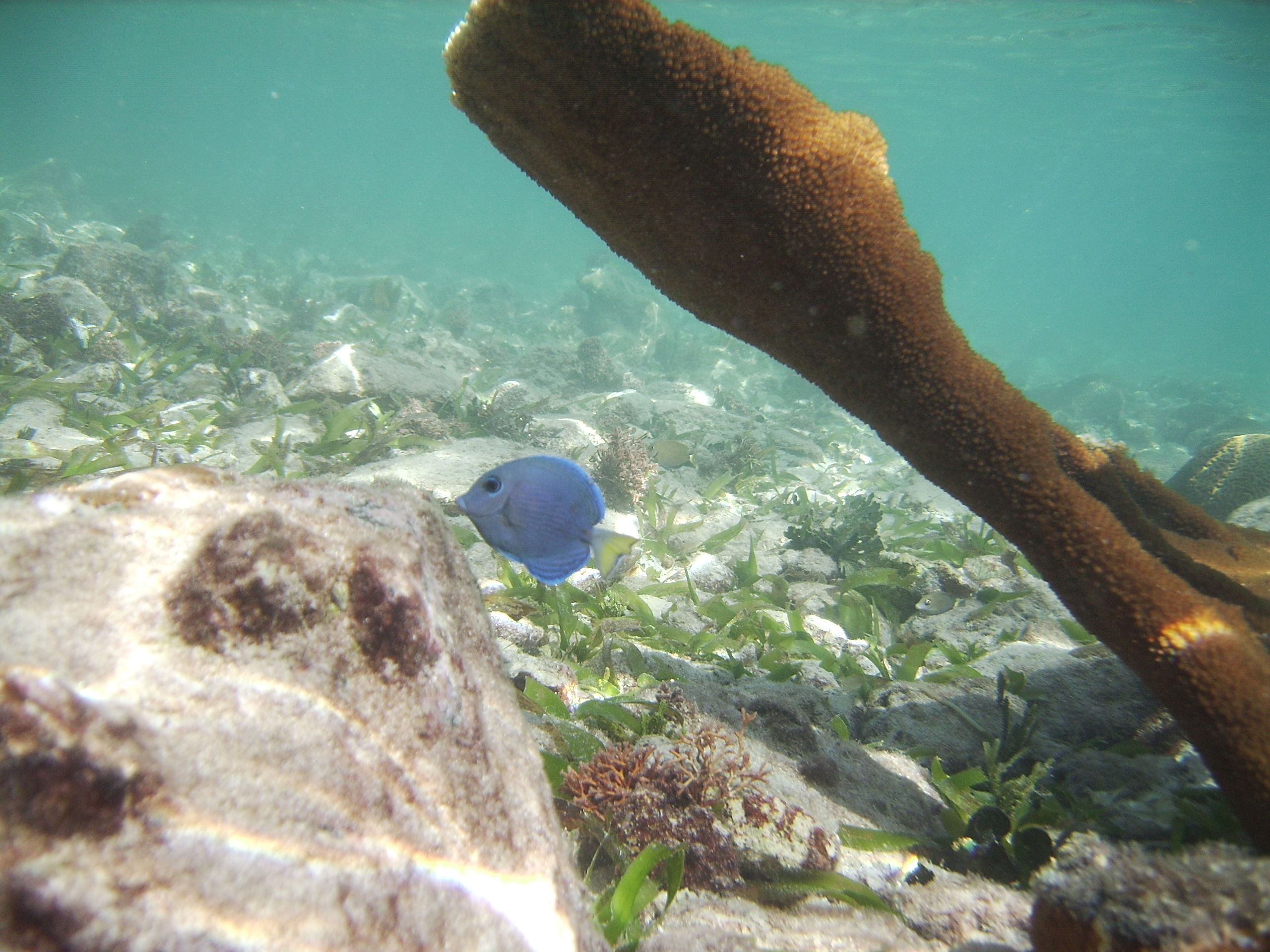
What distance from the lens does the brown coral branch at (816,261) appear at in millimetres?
1641

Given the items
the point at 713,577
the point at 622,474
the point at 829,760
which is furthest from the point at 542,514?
the point at 622,474

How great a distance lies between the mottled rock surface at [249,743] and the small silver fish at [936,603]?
4457 mm

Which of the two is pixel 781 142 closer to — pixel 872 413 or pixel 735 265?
pixel 735 265

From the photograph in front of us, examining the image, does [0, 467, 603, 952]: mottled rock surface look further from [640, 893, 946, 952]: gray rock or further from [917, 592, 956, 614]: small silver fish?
[917, 592, 956, 614]: small silver fish

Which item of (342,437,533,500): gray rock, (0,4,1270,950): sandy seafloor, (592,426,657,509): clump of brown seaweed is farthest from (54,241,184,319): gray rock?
(592,426,657,509): clump of brown seaweed

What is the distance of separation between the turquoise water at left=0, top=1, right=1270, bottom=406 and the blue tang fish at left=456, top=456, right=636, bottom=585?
103 ft

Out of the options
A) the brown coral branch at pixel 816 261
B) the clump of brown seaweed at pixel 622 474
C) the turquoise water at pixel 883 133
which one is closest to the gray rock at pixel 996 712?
the brown coral branch at pixel 816 261

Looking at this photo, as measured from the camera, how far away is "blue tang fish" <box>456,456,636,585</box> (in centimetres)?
199

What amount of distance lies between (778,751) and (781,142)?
2.46 metres

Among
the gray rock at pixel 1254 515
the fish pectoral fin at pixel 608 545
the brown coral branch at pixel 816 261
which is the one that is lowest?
the fish pectoral fin at pixel 608 545

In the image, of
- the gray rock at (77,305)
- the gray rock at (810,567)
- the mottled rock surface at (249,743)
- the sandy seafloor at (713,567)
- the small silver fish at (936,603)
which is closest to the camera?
the mottled rock surface at (249,743)

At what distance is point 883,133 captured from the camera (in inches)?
326

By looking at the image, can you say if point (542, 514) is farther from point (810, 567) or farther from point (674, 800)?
point (810, 567)

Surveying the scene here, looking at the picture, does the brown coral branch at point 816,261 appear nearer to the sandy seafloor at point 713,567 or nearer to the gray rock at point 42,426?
the sandy seafloor at point 713,567
